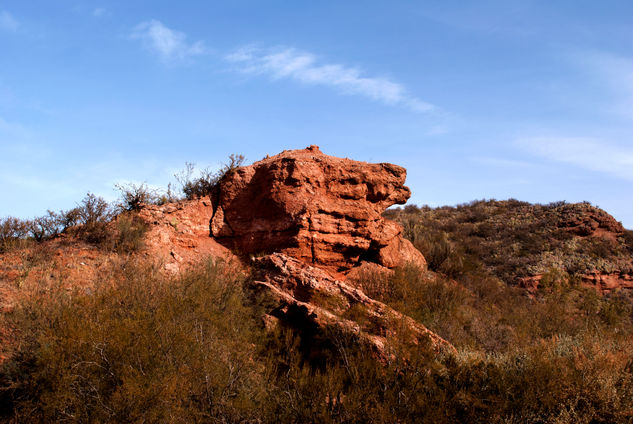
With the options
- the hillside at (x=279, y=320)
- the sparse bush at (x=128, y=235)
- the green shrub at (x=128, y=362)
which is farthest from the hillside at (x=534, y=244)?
the green shrub at (x=128, y=362)

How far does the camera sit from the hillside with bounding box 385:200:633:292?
1966cm

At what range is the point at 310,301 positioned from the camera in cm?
966

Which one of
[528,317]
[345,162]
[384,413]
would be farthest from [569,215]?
[384,413]

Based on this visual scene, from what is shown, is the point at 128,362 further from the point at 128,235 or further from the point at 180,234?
the point at 180,234

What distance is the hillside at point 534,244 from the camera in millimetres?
19656

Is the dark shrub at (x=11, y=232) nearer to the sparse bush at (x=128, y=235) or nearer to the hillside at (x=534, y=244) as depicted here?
the sparse bush at (x=128, y=235)

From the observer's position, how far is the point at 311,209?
12.6 meters

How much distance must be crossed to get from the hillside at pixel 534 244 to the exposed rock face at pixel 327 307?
9367 millimetres

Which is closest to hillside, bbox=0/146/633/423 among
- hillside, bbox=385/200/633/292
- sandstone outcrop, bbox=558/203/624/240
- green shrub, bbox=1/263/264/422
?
green shrub, bbox=1/263/264/422

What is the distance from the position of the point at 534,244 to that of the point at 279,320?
61.9 feet

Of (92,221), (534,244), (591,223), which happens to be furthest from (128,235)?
(591,223)

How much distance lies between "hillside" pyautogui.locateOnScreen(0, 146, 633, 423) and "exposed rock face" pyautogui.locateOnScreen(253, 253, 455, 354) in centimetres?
4

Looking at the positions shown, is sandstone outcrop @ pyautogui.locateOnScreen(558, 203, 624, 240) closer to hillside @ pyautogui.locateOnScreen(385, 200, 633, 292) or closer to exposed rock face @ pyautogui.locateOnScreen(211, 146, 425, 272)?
hillside @ pyautogui.locateOnScreen(385, 200, 633, 292)

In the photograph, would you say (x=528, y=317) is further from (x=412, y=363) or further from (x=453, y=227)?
(x=453, y=227)
